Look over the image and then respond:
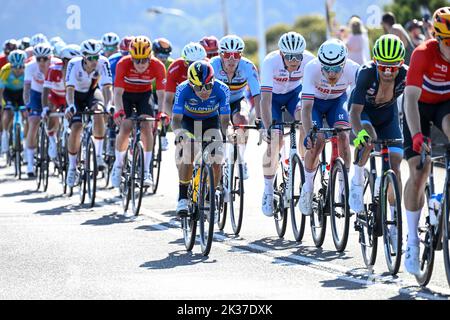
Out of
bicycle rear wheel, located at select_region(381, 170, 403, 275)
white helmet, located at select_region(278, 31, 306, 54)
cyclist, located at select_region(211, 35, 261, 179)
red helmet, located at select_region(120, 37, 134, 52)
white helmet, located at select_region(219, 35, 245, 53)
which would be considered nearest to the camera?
bicycle rear wheel, located at select_region(381, 170, 403, 275)

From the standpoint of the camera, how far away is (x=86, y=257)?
38.3 ft

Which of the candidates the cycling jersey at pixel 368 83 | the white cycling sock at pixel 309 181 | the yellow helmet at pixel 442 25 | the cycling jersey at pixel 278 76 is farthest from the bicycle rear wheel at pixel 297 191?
the yellow helmet at pixel 442 25

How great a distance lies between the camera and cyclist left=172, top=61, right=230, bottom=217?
38.9 feet

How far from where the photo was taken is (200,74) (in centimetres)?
1179

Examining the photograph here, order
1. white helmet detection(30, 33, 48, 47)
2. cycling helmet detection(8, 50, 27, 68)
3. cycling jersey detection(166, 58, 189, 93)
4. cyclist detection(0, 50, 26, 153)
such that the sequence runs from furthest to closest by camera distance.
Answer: white helmet detection(30, 33, 48, 47)
cyclist detection(0, 50, 26, 153)
cycling helmet detection(8, 50, 27, 68)
cycling jersey detection(166, 58, 189, 93)

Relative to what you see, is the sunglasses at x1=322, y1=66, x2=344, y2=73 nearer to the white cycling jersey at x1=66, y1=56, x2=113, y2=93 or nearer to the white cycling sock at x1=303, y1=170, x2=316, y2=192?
the white cycling sock at x1=303, y1=170, x2=316, y2=192

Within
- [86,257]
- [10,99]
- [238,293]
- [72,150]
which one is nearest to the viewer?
[238,293]

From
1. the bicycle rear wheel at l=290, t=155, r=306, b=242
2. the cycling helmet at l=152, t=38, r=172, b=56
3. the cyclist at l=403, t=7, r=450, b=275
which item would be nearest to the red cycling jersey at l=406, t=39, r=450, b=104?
the cyclist at l=403, t=7, r=450, b=275

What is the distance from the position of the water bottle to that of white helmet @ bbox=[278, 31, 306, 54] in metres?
4.11

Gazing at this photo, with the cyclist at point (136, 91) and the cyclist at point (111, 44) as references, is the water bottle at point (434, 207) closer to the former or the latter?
the cyclist at point (136, 91)

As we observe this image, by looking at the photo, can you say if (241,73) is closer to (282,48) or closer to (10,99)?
(282,48)
